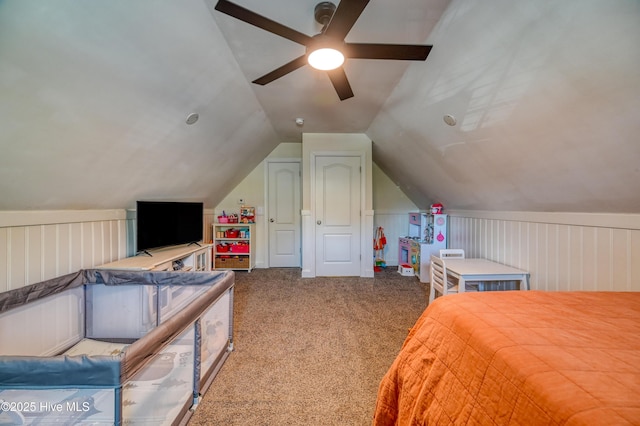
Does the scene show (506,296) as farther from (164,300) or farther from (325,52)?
(164,300)

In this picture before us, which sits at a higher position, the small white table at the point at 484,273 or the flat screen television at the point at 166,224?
the flat screen television at the point at 166,224

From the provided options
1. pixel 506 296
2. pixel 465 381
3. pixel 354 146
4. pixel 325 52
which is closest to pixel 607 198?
pixel 506 296

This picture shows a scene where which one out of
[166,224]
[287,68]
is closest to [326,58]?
[287,68]

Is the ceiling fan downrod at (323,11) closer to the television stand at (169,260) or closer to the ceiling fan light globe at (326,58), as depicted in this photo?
the ceiling fan light globe at (326,58)

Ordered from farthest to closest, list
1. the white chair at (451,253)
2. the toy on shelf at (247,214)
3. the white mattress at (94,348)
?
→ the toy on shelf at (247,214) → the white chair at (451,253) → the white mattress at (94,348)

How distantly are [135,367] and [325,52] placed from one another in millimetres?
1729

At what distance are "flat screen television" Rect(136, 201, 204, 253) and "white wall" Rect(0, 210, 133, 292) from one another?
21 centimetres

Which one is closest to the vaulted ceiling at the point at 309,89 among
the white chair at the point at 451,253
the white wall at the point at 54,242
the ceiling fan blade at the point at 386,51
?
the white wall at the point at 54,242

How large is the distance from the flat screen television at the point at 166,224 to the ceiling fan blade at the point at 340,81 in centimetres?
209

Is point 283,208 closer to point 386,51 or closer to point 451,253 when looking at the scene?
point 451,253

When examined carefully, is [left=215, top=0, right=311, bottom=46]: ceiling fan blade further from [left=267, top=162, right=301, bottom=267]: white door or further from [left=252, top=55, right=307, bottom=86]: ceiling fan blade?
[left=267, top=162, right=301, bottom=267]: white door

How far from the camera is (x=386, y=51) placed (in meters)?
1.50

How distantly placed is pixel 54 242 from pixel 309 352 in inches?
81.2

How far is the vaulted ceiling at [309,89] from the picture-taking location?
1163 mm
